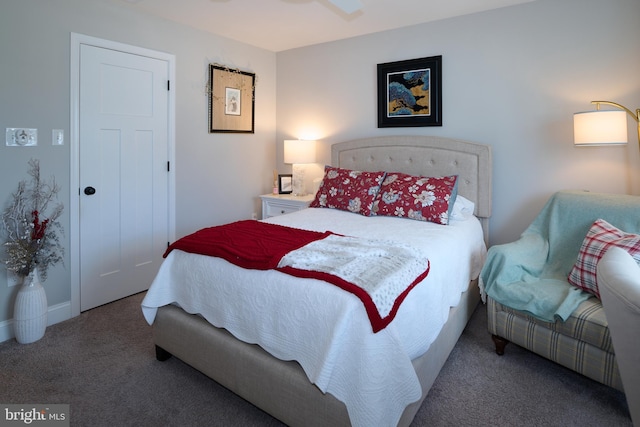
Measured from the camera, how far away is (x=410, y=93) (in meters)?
3.52

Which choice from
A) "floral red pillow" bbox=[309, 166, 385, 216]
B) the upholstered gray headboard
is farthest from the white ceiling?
"floral red pillow" bbox=[309, 166, 385, 216]

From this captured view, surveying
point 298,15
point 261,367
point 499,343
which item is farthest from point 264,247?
point 298,15

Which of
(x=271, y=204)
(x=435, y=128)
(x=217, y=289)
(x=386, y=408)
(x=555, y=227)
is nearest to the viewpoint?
(x=386, y=408)

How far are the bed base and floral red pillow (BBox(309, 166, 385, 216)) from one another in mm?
1183

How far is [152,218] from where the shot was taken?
3371 mm

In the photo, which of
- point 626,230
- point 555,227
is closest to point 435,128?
point 555,227

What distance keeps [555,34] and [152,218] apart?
3.58 metres

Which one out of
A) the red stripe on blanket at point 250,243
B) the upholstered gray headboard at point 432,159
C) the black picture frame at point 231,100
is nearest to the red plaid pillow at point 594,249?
the upholstered gray headboard at point 432,159

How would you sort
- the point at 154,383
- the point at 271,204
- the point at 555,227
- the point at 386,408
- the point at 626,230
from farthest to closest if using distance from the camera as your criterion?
the point at 271,204 → the point at 555,227 → the point at 626,230 → the point at 154,383 → the point at 386,408

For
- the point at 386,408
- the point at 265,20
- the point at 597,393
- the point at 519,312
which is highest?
the point at 265,20

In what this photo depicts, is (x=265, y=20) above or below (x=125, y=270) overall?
above

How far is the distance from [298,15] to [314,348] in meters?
2.83

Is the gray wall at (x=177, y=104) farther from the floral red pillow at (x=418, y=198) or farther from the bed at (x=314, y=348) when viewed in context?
the floral red pillow at (x=418, y=198)

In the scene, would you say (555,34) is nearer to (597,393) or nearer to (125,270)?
(597,393)
